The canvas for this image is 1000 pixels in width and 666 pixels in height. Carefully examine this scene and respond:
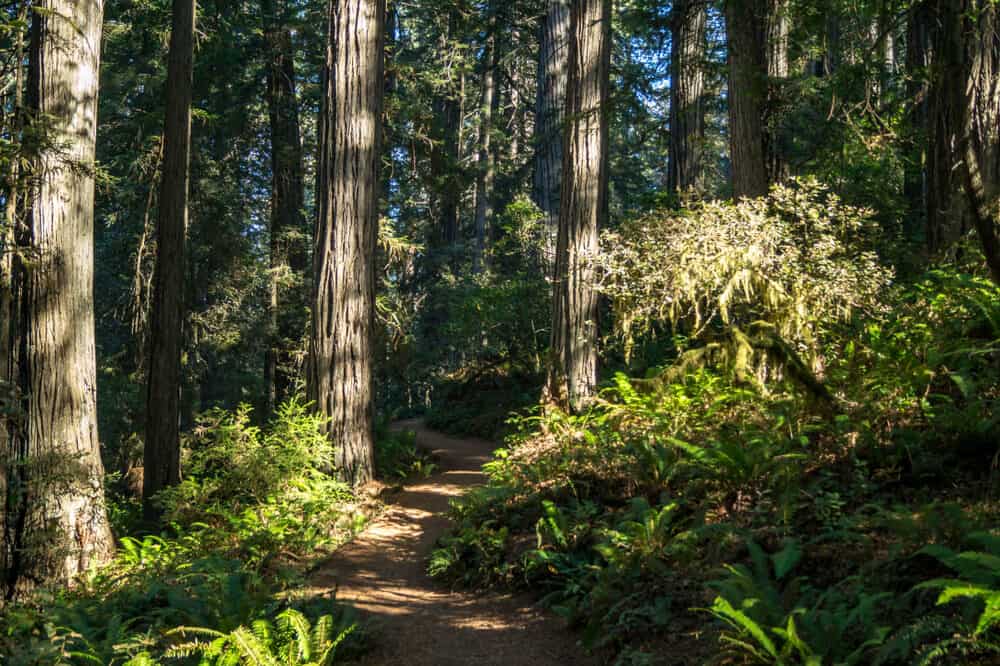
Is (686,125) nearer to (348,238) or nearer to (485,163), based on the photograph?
(348,238)

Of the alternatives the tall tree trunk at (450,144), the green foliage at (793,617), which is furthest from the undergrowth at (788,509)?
the tall tree trunk at (450,144)

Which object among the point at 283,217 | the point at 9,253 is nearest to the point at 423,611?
the point at 9,253

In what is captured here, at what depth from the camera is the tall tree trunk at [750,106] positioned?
9391 mm

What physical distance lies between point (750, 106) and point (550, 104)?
30.7ft

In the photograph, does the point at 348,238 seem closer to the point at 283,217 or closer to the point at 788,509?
the point at 788,509

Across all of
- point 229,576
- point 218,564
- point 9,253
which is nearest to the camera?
point 229,576

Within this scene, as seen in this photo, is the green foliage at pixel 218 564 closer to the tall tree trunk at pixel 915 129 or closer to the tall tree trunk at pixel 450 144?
the tall tree trunk at pixel 915 129

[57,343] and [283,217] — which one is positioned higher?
[283,217]

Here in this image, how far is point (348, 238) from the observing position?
10.0 metres

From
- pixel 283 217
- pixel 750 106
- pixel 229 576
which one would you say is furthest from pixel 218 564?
pixel 283 217

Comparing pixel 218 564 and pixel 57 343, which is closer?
pixel 218 564

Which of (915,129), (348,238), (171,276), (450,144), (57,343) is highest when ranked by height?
(450,144)

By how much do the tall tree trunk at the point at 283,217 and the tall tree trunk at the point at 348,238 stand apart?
603 centimetres

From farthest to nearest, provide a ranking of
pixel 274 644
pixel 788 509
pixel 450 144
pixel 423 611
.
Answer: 1. pixel 450 144
2. pixel 423 611
3. pixel 788 509
4. pixel 274 644
